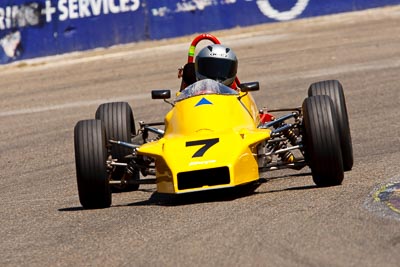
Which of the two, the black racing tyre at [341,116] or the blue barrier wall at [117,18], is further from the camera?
the blue barrier wall at [117,18]

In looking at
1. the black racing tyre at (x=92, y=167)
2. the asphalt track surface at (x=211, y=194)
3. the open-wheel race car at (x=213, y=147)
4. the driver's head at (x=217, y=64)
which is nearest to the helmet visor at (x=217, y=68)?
the driver's head at (x=217, y=64)

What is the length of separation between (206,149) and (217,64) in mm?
2028

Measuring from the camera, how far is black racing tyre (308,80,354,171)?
10.1 meters

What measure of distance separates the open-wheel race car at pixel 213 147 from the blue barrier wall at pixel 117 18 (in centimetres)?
1524

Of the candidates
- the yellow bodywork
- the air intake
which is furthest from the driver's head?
the air intake

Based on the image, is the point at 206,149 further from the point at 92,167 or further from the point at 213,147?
the point at 92,167

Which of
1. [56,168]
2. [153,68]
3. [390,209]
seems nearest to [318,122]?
[390,209]

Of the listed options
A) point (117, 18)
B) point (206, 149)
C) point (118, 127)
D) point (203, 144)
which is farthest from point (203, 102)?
point (117, 18)

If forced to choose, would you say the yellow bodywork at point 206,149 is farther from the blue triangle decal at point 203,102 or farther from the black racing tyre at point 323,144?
the black racing tyre at point 323,144

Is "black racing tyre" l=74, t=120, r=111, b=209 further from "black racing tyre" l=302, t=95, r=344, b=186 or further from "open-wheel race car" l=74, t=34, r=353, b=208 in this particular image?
"black racing tyre" l=302, t=95, r=344, b=186

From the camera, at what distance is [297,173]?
10789 mm

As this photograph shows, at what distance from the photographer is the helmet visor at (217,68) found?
10742 mm

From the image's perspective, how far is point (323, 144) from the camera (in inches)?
359

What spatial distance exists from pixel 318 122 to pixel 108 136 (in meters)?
2.45
